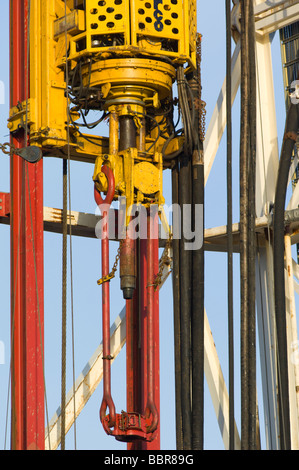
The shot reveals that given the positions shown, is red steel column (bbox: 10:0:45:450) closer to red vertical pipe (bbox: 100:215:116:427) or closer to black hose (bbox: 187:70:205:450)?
red vertical pipe (bbox: 100:215:116:427)

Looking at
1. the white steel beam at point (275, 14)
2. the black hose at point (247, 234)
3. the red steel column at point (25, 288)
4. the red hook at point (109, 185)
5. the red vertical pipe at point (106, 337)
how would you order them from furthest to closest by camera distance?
the white steel beam at point (275, 14)
the red steel column at point (25, 288)
the red hook at point (109, 185)
the red vertical pipe at point (106, 337)
the black hose at point (247, 234)

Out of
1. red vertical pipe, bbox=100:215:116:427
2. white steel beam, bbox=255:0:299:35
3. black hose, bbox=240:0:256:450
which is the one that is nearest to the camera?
black hose, bbox=240:0:256:450

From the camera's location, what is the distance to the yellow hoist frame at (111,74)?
16125 millimetres

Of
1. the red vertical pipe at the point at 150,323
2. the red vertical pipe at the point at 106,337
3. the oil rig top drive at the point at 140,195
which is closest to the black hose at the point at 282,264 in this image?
the oil rig top drive at the point at 140,195

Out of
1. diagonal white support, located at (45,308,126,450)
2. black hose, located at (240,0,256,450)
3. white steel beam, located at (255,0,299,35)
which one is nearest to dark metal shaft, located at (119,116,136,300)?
black hose, located at (240,0,256,450)

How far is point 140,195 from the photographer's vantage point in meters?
16.1

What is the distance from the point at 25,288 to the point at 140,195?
5.03ft

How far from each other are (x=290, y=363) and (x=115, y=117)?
3252 millimetres

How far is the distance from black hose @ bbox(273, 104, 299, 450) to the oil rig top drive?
0.01 m

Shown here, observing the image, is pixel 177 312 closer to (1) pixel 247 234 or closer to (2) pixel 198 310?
(2) pixel 198 310

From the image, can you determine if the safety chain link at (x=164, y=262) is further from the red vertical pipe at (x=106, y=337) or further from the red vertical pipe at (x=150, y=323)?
the red vertical pipe at (x=106, y=337)

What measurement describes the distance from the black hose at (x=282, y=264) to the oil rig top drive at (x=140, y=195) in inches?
0.6

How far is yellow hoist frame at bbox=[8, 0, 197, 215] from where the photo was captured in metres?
16.1

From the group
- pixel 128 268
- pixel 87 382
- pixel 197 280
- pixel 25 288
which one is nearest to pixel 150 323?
pixel 128 268
